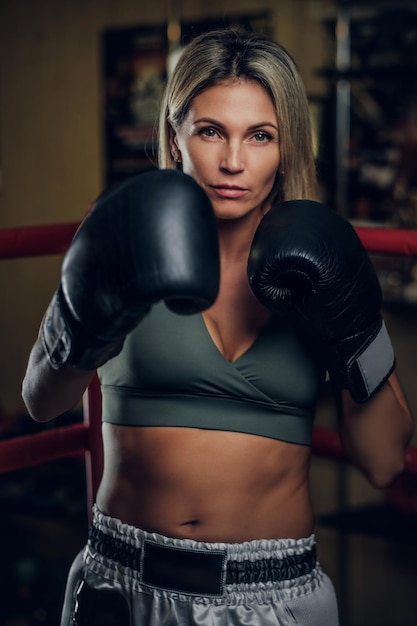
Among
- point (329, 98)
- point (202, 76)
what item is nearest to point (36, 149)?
point (329, 98)

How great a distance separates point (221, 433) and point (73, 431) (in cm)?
30

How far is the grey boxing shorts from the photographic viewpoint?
1142 mm

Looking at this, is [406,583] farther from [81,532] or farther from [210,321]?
[210,321]

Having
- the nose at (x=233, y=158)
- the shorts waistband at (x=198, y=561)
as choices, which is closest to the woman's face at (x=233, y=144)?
the nose at (x=233, y=158)

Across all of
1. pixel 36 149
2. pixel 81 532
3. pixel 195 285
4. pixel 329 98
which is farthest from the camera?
pixel 36 149

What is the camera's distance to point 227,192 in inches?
46.0

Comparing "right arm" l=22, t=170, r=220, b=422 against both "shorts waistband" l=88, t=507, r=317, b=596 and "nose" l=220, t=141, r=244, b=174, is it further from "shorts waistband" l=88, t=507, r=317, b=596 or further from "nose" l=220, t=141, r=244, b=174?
"shorts waistband" l=88, t=507, r=317, b=596

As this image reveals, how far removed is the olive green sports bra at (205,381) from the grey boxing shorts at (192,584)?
144mm

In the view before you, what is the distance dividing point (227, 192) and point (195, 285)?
292 millimetres

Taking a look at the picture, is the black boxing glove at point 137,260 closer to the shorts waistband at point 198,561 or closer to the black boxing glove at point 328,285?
the black boxing glove at point 328,285

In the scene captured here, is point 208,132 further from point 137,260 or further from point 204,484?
point 204,484

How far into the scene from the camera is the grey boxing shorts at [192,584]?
1142 mm

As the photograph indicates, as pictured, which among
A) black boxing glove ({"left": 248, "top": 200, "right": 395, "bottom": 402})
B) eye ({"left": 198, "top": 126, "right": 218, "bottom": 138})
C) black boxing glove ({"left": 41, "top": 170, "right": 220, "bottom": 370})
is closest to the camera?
black boxing glove ({"left": 41, "top": 170, "right": 220, "bottom": 370})

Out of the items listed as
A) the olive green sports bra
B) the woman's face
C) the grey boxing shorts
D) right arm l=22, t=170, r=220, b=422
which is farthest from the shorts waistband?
the woman's face
